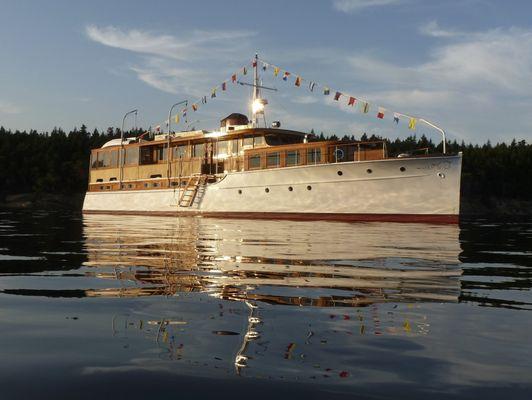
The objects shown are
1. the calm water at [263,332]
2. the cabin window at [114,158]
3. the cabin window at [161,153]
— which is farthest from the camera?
the cabin window at [114,158]

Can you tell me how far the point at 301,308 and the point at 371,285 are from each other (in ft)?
4.05

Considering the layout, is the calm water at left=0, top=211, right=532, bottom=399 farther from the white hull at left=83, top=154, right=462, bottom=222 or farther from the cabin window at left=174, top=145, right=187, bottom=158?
the cabin window at left=174, top=145, right=187, bottom=158

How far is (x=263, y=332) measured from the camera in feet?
8.97

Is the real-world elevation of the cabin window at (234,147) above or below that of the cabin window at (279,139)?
below

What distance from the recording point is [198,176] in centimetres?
2816

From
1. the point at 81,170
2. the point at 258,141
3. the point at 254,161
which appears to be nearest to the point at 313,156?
the point at 254,161

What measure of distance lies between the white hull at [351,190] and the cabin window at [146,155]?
7542 mm

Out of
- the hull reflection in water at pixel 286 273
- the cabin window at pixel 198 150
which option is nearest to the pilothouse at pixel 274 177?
the cabin window at pixel 198 150

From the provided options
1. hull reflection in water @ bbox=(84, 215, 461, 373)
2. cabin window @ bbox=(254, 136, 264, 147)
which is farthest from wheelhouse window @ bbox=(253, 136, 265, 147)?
hull reflection in water @ bbox=(84, 215, 461, 373)

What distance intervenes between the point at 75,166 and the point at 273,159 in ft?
184

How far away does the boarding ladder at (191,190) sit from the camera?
28016 millimetres

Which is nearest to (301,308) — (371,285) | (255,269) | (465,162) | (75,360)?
(371,285)

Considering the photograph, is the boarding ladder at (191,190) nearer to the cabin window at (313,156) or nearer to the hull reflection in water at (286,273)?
the cabin window at (313,156)

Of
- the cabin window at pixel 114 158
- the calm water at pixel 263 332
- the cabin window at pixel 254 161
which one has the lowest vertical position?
the calm water at pixel 263 332
